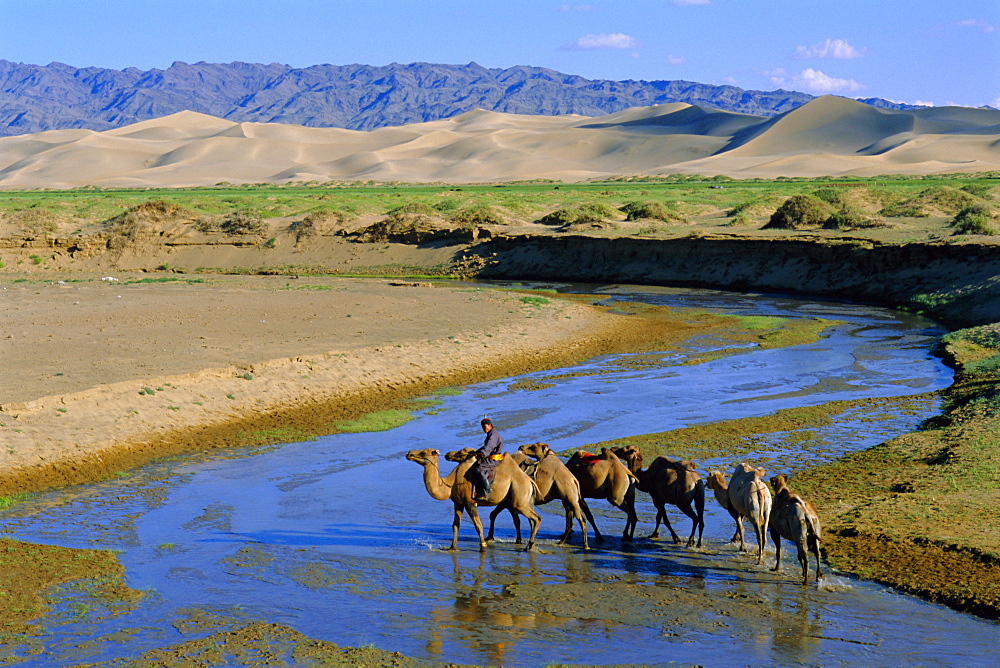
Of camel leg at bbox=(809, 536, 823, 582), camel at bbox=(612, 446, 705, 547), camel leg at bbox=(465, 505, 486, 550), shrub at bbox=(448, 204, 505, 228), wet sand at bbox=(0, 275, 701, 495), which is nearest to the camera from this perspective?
camel leg at bbox=(809, 536, 823, 582)

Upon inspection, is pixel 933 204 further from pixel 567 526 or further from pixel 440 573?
pixel 440 573

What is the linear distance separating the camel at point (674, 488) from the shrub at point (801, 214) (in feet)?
125

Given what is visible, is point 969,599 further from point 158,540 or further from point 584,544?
point 158,540

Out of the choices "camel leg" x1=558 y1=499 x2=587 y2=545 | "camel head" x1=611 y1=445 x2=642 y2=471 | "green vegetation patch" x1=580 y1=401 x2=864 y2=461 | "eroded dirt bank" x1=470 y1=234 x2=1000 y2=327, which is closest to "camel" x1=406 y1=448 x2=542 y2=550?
"camel leg" x1=558 y1=499 x2=587 y2=545

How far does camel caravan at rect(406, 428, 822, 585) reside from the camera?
10984 mm

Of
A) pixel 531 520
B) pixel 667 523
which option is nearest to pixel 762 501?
pixel 667 523

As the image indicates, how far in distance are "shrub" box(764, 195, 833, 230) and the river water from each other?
3106 cm

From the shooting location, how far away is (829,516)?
479 inches

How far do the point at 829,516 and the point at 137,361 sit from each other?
13424mm

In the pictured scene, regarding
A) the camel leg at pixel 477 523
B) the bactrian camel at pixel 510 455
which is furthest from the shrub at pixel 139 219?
the camel leg at pixel 477 523

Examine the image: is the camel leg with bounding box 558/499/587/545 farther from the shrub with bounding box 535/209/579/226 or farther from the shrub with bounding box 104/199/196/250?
the shrub with bounding box 104/199/196/250

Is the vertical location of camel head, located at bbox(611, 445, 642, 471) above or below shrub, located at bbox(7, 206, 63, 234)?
below

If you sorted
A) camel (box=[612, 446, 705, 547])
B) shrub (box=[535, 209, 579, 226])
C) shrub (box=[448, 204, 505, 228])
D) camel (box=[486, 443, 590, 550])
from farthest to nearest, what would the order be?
shrub (box=[535, 209, 579, 226]), shrub (box=[448, 204, 505, 228]), camel (box=[486, 443, 590, 550]), camel (box=[612, 446, 705, 547])

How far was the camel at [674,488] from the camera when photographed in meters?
11.5
